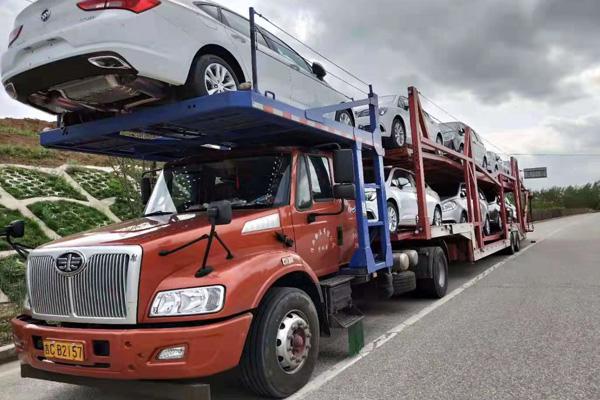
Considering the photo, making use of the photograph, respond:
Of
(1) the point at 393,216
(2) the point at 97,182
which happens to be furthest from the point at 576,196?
(1) the point at 393,216

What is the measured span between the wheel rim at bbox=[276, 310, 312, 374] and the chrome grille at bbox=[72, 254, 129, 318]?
122 centimetres

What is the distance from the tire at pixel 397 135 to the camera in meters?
8.11

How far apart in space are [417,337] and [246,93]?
347cm

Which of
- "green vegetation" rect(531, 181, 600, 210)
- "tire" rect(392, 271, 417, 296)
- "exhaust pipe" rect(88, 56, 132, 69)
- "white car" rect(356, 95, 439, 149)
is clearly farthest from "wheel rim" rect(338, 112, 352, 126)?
"green vegetation" rect(531, 181, 600, 210)

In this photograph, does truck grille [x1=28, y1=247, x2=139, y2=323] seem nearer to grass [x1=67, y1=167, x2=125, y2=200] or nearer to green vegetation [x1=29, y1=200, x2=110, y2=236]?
green vegetation [x1=29, y1=200, x2=110, y2=236]

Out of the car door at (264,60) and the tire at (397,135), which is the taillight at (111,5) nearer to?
the car door at (264,60)

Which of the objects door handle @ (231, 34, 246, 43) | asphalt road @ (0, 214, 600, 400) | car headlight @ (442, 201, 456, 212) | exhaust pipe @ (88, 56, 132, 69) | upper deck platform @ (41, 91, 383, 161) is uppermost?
door handle @ (231, 34, 246, 43)

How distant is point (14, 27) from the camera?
4469mm

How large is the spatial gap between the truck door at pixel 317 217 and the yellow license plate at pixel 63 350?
205 centimetres

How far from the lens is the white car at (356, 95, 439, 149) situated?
8.09m

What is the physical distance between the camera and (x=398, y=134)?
836 cm

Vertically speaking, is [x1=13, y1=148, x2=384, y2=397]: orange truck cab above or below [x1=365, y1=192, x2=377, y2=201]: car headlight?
below

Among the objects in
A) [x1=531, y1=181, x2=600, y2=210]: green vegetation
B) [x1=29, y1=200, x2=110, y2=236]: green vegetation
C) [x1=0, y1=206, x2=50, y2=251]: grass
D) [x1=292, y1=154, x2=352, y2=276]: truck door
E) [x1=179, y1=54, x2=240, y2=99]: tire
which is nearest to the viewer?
[x1=179, y1=54, x2=240, y2=99]: tire

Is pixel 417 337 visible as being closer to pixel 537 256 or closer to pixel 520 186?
pixel 537 256
